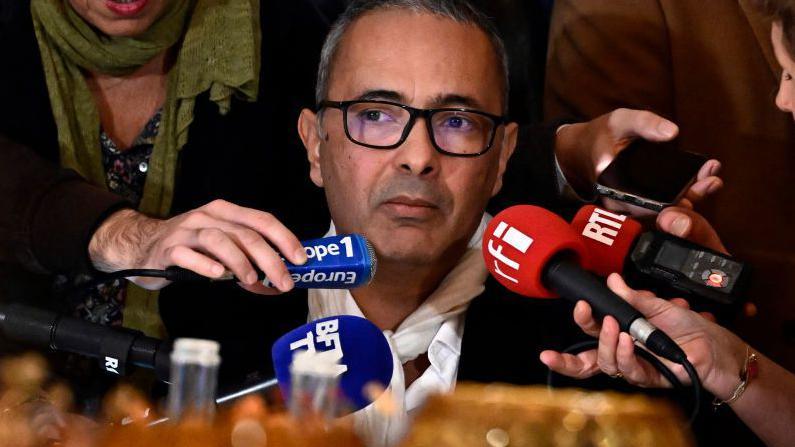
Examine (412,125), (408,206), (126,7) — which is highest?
(126,7)

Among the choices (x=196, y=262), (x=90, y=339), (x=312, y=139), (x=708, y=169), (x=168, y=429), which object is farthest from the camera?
(x=312, y=139)

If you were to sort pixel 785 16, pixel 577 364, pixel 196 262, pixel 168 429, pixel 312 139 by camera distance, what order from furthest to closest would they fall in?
pixel 312 139 < pixel 785 16 < pixel 577 364 < pixel 196 262 < pixel 168 429

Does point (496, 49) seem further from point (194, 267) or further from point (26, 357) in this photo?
point (26, 357)

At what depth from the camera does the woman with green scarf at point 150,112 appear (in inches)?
64.5

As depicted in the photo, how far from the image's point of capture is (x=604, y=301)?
1094mm

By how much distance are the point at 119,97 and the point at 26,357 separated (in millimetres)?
521

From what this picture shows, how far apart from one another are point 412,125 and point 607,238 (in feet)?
1.10

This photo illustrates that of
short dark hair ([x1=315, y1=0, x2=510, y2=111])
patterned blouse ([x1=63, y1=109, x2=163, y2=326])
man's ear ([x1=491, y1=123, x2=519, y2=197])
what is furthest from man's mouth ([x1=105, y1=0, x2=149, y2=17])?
man's ear ([x1=491, y1=123, x2=519, y2=197])

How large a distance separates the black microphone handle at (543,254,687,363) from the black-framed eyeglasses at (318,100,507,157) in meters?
0.37

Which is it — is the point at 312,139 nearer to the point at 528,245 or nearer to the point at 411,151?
the point at 411,151

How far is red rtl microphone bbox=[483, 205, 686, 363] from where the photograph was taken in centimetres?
108

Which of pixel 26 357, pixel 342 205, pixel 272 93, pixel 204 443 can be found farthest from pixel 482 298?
pixel 204 443

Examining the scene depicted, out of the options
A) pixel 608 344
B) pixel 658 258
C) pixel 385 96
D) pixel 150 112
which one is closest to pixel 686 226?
pixel 658 258

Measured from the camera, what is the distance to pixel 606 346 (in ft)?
3.82
